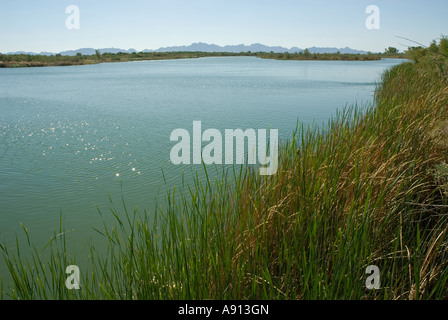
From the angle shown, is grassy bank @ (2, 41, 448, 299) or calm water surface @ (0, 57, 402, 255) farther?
calm water surface @ (0, 57, 402, 255)

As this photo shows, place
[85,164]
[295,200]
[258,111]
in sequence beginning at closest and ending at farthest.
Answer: [295,200], [85,164], [258,111]

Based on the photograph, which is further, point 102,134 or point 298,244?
point 102,134

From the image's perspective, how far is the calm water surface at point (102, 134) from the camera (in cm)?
382

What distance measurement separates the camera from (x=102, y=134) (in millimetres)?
6684

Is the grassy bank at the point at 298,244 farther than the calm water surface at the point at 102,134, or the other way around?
the calm water surface at the point at 102,134

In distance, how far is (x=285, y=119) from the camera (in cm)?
773

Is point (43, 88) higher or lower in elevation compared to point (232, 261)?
higher

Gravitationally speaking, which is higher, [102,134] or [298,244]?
[102,134]

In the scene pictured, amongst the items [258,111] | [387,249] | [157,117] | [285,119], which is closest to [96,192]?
[387,249]

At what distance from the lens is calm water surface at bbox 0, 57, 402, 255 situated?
3.82m
